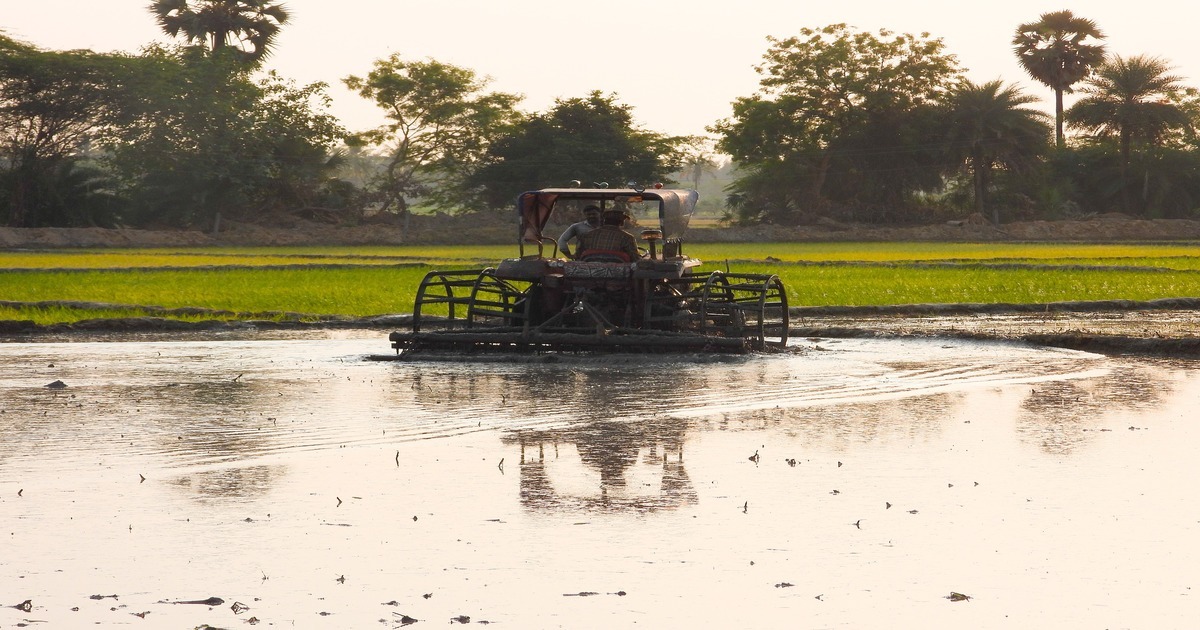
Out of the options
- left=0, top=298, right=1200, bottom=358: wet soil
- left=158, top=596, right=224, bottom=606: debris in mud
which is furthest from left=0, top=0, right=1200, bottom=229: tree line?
left=158, top=596, right=224, bottom=606: debris in mud

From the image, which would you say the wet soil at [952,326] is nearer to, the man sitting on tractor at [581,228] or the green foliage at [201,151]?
the man sitting on tractor at [581,228]

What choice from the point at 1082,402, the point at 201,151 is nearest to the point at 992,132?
the point at 201,151

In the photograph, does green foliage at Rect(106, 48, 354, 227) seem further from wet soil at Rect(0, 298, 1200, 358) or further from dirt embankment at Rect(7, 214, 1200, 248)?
wet soil at Rect(0, 298, 1200, 358)

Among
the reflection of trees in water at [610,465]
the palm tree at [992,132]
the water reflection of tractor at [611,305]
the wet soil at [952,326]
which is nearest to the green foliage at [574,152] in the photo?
the palm tree at [992,132]

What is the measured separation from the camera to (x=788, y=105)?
7194 cm

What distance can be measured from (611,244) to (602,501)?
8.37 m

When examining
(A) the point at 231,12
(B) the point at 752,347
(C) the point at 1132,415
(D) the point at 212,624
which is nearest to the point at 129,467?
(D) the point at 212,624

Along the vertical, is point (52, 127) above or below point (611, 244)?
above

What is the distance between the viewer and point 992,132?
69.6m

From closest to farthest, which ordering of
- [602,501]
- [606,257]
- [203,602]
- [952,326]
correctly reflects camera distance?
[203,602] → [602,501] → [606,257] → [952,326]

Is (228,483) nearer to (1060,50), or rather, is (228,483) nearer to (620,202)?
(620,202)

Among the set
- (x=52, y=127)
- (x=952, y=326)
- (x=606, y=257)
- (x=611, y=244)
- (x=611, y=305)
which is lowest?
(x=952, y=326)

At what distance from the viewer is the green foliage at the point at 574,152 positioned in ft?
220

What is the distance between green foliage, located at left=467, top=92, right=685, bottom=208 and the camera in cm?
6712
